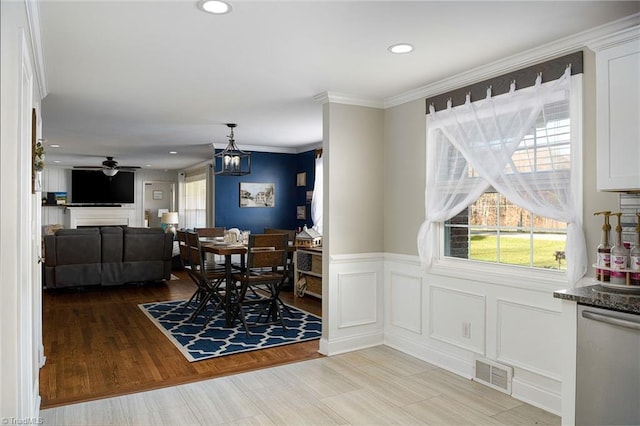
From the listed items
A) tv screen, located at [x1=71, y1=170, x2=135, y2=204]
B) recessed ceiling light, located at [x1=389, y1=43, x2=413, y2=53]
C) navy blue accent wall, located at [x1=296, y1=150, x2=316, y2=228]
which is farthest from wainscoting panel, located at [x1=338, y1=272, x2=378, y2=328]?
tv screen, located at [x1=71, y1=170, x2=135, y2=204]

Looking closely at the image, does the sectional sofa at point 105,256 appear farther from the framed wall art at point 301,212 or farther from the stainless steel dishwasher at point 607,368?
the stainless steel dishwasher at point 607,368

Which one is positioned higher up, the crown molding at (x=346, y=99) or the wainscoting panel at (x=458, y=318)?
the crown molding at (x=346, y=99)

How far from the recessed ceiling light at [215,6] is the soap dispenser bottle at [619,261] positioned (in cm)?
240

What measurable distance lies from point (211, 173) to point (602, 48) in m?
7.64

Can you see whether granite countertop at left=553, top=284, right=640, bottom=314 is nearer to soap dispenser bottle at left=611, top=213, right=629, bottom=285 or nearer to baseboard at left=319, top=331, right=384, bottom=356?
soap dispenser bottle at left=611, top=213, right=629, bottom=285

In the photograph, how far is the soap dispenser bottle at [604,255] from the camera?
8.15ft

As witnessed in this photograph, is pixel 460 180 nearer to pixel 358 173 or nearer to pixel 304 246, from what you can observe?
pixel 358 173

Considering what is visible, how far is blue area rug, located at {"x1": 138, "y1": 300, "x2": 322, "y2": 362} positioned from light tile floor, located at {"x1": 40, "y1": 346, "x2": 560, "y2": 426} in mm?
670

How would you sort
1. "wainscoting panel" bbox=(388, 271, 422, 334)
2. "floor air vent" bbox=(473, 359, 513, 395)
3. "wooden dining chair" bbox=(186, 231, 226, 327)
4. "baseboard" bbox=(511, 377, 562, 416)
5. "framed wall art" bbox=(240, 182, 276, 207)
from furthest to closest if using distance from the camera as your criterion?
"framed wall art" bbox=(240, 182, 276, 207) < "wooden dining chair" bbox=(186, 231, 226, 327) < "wainscoting panel" bbox=(388, 271, 422, 334) < "floor air vent" bbox=(473, 359, 513, 395) < "baseboard" bbox=(511, 377, 562, 416)

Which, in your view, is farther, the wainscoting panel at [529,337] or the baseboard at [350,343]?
the baseboard at [350,343]

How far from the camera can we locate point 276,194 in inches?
323

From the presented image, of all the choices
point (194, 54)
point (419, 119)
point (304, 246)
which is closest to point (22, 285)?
point (194, 54)

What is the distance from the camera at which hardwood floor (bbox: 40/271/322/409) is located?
3.30 m

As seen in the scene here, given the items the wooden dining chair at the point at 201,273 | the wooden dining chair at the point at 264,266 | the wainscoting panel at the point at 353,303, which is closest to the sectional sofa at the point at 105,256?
the wooden dining chair at the point at 201,273
